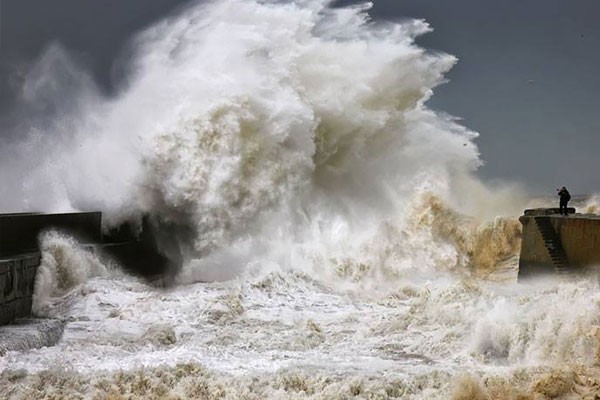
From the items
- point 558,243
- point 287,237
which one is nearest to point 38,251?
point 287,237

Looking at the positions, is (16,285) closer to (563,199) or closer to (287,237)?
(287,237)

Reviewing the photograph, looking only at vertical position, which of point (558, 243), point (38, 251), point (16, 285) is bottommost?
point (16, 285)

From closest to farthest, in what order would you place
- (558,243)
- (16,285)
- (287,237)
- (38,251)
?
(16,285), (38,251), (558,243), (287,237)

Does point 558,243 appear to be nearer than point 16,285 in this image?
No

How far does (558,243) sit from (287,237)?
492 cm

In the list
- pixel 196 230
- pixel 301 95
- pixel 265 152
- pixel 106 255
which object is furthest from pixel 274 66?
pixel 106 255

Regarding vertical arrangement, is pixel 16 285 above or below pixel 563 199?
below

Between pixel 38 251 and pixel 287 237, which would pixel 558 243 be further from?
pixel 38 251

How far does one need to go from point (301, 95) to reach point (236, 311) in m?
6.27

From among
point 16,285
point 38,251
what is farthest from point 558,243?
point 16,285

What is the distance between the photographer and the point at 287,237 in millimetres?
14281

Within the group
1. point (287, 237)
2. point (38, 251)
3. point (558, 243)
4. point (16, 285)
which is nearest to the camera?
point (16, 285)

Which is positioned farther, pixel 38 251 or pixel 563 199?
pixel 563 199

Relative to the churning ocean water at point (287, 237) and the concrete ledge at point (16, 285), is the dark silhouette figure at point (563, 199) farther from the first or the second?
the concrete ledge at point (16, 285)
